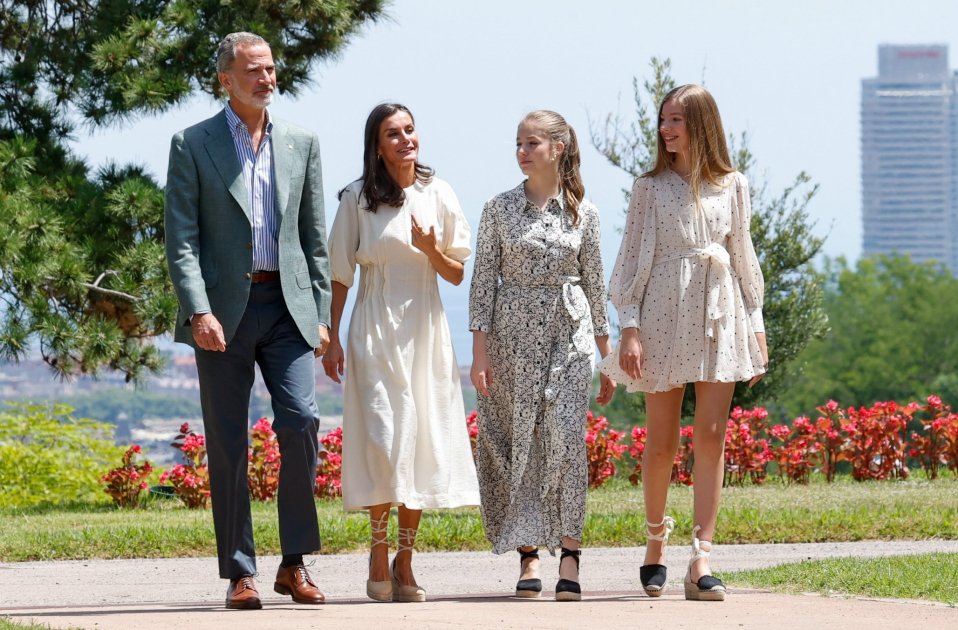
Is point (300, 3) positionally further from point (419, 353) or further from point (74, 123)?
point (419, 353)

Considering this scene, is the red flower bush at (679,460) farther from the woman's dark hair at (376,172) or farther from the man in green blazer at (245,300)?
the man in green blazer at (245,300)

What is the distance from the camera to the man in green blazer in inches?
219

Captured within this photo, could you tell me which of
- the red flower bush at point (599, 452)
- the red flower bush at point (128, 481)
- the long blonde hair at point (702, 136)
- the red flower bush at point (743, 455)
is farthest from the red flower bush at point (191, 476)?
the long blonde hair at point (702, 136)

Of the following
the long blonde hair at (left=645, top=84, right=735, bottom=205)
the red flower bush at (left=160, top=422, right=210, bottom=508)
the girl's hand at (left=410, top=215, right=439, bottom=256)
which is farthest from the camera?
the red flower bush at (left=160, top=422, right=210, bottom=508)

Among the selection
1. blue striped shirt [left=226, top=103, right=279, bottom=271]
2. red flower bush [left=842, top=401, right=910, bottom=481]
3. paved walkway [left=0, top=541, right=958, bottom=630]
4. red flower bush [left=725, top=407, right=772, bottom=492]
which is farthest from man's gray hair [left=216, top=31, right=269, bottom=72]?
red flower bush [left=842, top=401, right=910, bottom=481]

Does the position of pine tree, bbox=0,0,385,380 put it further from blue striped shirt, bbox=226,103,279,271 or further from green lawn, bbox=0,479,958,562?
blue striped shirt, bbox=226,103,279,271

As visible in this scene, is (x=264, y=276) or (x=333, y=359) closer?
(x=264, y=276)

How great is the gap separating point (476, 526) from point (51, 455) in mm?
7333

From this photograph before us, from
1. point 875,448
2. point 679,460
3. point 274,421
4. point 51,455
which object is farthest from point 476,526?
point 51,455

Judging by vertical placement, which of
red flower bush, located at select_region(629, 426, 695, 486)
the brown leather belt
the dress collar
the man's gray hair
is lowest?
red flower bush, located at select_region(629, 426, 695, 486)

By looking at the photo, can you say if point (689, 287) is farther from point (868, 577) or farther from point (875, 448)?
point (875, 448)

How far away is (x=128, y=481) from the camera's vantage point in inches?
434

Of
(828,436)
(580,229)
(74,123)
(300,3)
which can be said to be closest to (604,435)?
(828,436)

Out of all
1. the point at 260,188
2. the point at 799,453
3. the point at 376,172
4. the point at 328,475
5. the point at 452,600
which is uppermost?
the point at 376,172
